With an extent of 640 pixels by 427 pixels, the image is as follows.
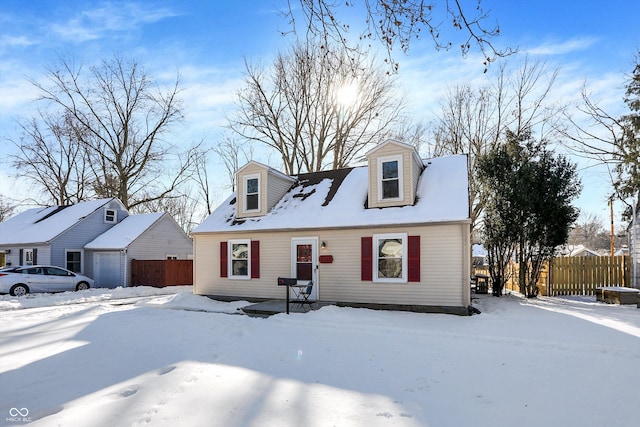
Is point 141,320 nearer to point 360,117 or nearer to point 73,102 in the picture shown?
point 360,117

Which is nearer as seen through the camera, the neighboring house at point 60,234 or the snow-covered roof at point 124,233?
the neighboring house at point 60,234

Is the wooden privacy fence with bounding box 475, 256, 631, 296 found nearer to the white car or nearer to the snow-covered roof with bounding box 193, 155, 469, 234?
the snow-covered roof with bounding box 193, 155, 469, 234

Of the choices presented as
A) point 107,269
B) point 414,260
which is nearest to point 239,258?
point 414,260

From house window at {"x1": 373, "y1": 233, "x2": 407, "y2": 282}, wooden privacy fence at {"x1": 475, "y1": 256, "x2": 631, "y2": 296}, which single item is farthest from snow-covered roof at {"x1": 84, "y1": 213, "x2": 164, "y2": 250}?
wooden privacy fence at {"x1": 475, "y1": 256, "x2": 631, "y2": 296}

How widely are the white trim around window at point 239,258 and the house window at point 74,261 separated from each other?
12.4m

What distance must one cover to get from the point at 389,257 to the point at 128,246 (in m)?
15.4

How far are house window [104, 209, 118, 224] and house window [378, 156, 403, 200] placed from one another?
60.6ft

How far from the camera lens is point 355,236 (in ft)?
37.9

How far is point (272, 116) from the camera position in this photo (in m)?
24.9

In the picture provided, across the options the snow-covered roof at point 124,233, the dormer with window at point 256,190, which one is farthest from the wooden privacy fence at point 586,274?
the snow-covered roof at point 124,233

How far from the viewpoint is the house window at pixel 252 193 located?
14.0 meters

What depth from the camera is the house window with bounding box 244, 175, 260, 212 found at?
14008 mm

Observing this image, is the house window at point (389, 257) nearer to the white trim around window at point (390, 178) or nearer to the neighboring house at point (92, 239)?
the white trim around window at point (390, 178)

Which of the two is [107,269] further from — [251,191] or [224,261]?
[251,191]
